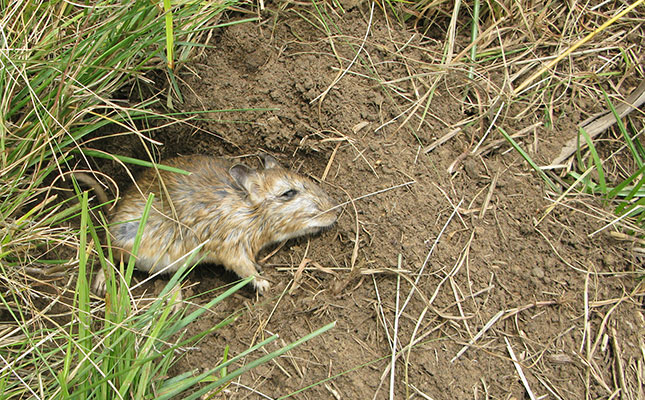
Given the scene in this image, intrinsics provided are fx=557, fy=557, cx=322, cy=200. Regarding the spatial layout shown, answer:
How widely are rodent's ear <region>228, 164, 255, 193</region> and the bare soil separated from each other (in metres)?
0.33

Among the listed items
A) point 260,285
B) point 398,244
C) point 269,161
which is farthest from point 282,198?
point 398,244

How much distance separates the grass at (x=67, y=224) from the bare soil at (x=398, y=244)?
0.48 metres

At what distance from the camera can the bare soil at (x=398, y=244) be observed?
341cm

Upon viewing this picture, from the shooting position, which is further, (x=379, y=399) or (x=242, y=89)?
(x=242, y=89)

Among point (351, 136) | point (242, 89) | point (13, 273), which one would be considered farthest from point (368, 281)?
point (13, 273)

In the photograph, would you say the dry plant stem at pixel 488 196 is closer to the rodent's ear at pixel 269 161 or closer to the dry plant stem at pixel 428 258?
the dry plant stem at pixel 428 258

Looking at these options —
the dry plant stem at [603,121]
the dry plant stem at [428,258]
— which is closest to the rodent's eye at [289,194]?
the dry plant stem at [428,258]

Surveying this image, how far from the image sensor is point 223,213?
4129 mm

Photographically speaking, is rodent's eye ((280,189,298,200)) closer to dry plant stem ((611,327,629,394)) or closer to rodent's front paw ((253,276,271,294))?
rodent's front paw ((253,276,271,294))

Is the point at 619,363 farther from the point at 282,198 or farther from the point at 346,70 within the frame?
the point at 346,70

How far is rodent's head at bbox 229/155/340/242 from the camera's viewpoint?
13.4 feet

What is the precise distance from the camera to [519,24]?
436 centimetres

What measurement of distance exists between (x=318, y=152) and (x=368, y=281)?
1079 mm

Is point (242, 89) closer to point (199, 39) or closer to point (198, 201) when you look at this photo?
point (199, 39)
